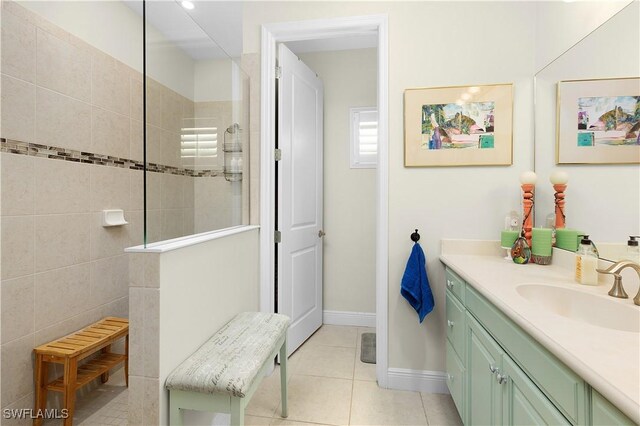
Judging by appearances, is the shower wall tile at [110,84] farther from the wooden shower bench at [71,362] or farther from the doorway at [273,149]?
the wooden shower bench at [71,362]

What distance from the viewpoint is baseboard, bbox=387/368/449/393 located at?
2.02m

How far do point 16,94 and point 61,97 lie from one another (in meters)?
0.24

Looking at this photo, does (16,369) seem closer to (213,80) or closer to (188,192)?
(188,192)

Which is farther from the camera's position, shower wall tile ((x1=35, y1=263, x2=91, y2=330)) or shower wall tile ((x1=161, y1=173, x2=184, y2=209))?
shower wall tile ((x1=35, y1=263, x2=91, y2=330))

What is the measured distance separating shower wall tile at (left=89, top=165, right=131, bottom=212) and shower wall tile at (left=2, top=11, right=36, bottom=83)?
59cm

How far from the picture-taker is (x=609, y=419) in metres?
0.60

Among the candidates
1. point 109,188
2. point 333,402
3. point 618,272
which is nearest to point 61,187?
point 109,188

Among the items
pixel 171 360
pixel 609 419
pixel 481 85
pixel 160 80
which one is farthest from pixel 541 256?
pixel 160 80

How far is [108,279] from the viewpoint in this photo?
219 cm

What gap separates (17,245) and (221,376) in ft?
4.32

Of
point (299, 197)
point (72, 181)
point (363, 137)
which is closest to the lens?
point (72, 181)

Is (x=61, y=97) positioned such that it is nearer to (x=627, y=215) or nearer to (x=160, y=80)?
(x=160, y=80)

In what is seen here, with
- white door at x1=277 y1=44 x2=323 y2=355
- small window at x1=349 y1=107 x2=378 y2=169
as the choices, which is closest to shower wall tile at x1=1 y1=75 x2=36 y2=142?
white door at x1=277 y1=44 x2=323 y2=355

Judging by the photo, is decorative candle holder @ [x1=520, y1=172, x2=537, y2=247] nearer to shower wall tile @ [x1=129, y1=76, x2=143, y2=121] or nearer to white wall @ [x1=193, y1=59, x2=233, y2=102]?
white wall @ [x1=193, y1=59, x2=233, y2=102]
